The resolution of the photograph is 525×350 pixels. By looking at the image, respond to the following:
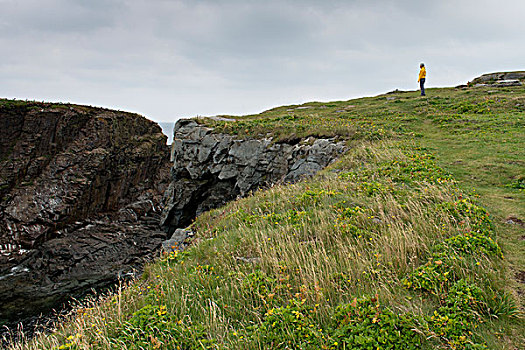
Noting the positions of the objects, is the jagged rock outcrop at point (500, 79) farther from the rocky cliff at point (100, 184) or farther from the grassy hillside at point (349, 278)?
the grassy hillside at point (349, 278)

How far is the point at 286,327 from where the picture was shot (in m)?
4.04

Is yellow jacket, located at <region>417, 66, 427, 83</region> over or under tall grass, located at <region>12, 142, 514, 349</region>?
over

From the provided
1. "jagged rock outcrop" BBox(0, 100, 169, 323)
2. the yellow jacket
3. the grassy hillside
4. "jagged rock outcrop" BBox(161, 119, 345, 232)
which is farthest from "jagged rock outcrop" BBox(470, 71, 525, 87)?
"jagged rock outcrop" BBox(0, 100, 169, 323)

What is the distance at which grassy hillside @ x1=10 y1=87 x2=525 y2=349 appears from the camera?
3.87m

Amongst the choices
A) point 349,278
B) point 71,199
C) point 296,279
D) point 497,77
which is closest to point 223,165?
point 296,279

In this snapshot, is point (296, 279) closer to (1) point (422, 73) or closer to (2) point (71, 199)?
(1) point (422, 73)

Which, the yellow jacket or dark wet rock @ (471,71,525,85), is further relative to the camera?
dark wet rock @ (471,71,525,85)

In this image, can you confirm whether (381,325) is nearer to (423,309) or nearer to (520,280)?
(423,309)

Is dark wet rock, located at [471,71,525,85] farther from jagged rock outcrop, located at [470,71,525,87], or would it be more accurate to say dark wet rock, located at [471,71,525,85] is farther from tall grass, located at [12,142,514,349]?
tall grass, located at [12,142,514,349]

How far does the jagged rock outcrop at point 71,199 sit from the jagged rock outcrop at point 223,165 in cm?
714

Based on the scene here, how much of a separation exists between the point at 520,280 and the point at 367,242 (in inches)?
98.3

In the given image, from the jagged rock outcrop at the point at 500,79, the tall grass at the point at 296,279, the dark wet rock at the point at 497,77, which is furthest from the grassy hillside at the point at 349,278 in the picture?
the dark wet rock at the point at 497,77

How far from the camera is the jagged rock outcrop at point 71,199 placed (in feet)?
90.4

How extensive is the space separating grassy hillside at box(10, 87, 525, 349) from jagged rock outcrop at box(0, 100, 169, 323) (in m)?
22.4
